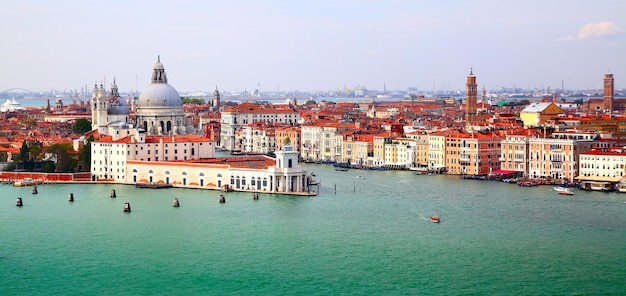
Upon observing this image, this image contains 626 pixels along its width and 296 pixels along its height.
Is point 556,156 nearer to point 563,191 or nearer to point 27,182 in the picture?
point 563,191

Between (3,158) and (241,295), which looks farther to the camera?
(3,158)

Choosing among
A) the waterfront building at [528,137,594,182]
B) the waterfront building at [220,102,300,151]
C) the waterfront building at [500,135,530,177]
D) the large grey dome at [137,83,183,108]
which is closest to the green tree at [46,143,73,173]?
the large grey dome at [137,83,183,108]

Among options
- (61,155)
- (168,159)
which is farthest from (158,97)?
(168,159)

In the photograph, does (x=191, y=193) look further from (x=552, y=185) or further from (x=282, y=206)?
(x=552, y=185)

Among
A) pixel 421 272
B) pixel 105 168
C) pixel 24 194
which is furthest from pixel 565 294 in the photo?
pixel 105 168

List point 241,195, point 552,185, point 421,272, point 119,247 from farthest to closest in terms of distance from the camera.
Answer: point 552,185 < point 241,195 < point 119,247 < point 421,272

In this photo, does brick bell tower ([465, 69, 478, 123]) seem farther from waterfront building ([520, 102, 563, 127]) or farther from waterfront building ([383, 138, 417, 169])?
waterfront building ([383, 138, 417, 169])
